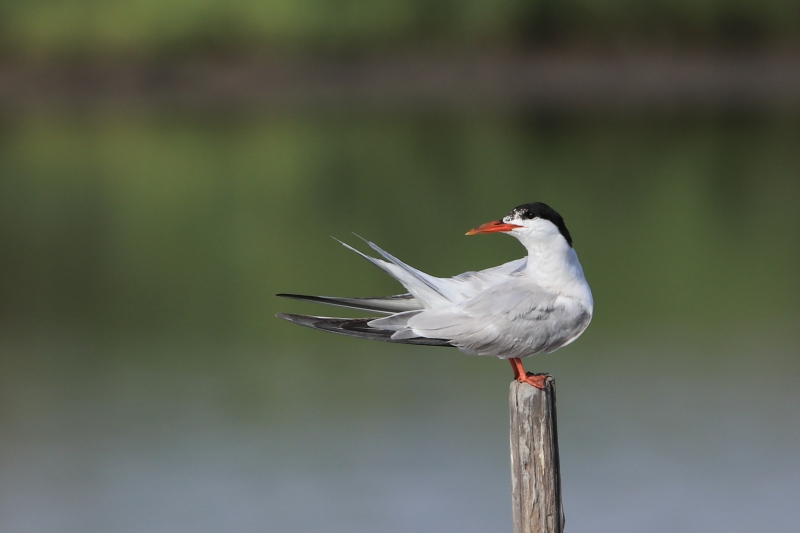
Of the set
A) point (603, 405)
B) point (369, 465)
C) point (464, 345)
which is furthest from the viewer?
point (603, 405)

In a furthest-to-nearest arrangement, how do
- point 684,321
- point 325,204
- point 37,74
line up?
1. point 37,74
2. point 325,204
3. point 684,321

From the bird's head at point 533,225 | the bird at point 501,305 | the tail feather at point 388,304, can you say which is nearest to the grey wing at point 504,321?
the bird at point 501,305

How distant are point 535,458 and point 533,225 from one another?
1000mm

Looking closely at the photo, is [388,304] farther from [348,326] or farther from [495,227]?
[495,227]

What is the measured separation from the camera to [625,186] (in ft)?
74.9

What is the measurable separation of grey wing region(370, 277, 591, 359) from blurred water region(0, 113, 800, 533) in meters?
3.95

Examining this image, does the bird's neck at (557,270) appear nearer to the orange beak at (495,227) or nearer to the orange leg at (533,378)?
the orange beak at (495,227)

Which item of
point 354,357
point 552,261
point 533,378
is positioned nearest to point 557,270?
point 552,261

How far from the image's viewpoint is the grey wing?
17.2ft

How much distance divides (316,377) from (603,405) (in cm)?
291

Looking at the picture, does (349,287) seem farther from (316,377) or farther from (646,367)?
(646,367)

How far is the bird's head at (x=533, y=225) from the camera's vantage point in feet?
17.1

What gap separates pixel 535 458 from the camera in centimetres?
495

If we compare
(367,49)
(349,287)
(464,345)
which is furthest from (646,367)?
(367,49)
